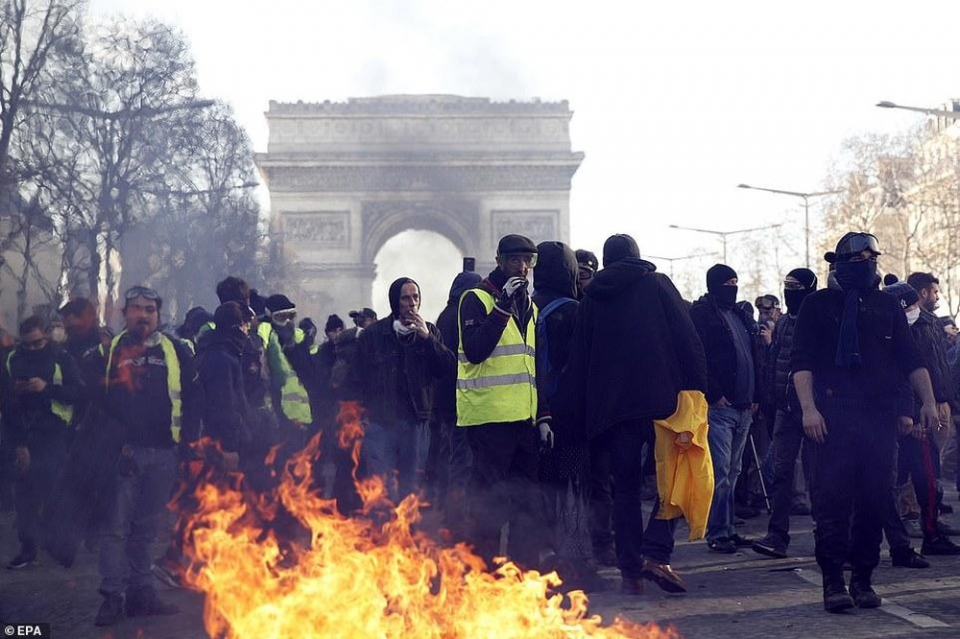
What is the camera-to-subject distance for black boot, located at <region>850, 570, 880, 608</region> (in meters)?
6.86

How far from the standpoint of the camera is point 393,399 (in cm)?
923

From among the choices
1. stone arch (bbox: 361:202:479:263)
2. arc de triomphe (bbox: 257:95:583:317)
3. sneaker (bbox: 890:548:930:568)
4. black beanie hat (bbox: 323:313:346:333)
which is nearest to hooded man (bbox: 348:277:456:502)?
sneaker (bbox: 890:548:930:568)

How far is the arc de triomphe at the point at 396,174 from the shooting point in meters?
62.0

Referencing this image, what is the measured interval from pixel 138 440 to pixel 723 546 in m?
3.79

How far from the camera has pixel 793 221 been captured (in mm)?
51281

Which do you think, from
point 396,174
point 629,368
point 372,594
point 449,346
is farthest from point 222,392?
point 396,174

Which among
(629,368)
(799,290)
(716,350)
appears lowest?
(629,368)

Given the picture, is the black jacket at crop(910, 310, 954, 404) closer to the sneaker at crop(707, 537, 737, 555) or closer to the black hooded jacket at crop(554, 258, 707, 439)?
the sneaker at crop(707, 537, 737, 555)

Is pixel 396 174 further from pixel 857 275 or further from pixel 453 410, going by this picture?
pixel 857 275

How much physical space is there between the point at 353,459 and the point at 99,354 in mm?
2451

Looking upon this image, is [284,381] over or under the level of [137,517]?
over

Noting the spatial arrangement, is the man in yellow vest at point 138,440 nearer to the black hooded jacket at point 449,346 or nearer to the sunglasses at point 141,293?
the sunglasses at point 141,293

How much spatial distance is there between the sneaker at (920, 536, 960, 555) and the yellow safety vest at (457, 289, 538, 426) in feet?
10.7

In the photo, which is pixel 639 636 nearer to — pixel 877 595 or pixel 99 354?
pixel 877 595
